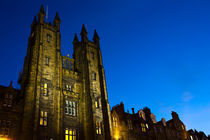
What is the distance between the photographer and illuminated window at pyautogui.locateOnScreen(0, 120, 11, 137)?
89.4ft

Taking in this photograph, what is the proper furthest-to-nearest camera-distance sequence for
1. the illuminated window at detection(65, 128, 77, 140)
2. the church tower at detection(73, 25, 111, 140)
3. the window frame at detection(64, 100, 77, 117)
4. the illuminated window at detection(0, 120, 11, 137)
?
the church tower at detection(73, 25, 111, 140), the window frame at detection(64, 100, 77, 117), the illuminated window at detection(65, 128, 77, 140), the illuminated window at detection(0, 120, 11, 137)

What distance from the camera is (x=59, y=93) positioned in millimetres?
34531

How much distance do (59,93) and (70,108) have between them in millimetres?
3468

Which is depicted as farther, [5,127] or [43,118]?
[43,118]

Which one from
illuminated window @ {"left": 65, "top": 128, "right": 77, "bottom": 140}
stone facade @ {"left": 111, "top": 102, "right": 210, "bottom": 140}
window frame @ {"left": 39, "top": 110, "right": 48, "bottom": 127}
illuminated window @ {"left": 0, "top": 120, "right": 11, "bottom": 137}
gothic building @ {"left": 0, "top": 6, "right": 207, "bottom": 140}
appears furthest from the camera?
stone facade @ {"left": 111, "top": 102, "right": 210, "bottom": 140}

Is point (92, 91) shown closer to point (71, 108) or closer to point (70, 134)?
point (71, 108)

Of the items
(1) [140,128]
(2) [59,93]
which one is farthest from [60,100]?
(1) [140,128]

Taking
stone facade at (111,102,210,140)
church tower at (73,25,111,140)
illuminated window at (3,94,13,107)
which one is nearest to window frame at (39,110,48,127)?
illuminated window at (3,94,13,107)

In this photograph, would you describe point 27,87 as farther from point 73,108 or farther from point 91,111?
point 91,111

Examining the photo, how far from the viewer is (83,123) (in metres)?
36.1

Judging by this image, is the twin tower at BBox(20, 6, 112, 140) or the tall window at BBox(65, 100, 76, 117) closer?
the twin tower at BBox(20, 6, 112, 140)

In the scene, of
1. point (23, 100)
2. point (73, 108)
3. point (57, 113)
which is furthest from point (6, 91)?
point (73, 108)

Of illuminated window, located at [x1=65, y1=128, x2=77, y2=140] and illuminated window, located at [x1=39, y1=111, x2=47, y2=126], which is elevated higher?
illuminated window, located at [x1=39, y1=111, x2=47, y2=126]

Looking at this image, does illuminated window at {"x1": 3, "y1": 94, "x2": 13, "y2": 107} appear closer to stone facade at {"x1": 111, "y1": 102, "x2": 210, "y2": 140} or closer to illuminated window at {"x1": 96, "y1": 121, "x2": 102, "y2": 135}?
illuminated window at {"x1": 96, "y1": 121, "x2": 102, "y2": 135}
